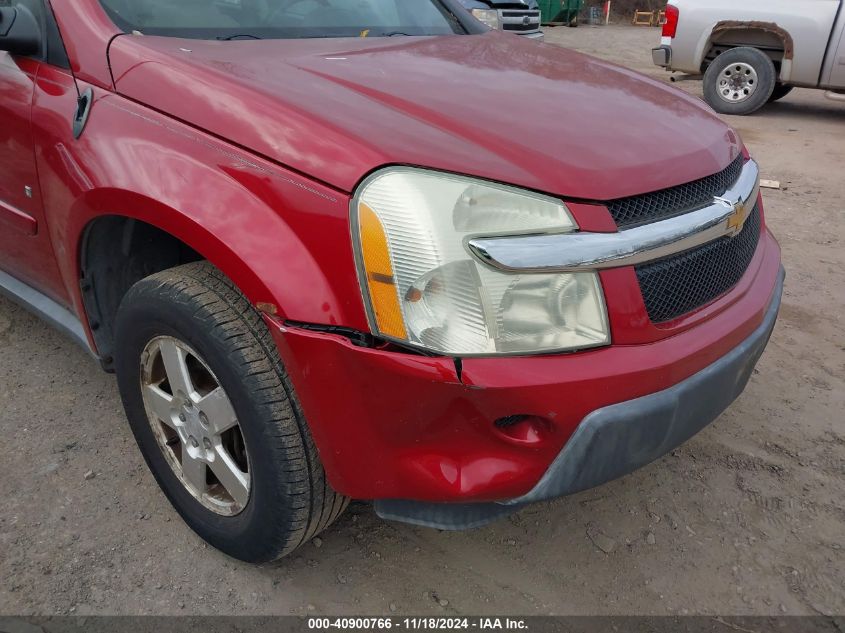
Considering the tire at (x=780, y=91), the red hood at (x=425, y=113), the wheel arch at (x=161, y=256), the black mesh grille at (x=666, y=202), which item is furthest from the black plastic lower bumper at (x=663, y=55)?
the wheel arch at (x=161, y=256)

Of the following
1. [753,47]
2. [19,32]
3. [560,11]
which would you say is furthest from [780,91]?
[560,11]

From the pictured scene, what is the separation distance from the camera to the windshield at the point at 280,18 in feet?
6.72

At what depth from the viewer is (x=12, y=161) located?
7.20ft

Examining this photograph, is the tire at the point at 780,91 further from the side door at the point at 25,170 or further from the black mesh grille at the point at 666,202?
the side door at the point at 25,170

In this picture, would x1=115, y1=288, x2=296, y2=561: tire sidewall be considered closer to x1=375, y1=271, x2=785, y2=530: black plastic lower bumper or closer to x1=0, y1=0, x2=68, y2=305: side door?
x1=375, y1=271, x2=785, y2=530: black plastic lower bumper

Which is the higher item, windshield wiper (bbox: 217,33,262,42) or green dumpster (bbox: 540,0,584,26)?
windshield wiper (bbox: 217,33,262,42)

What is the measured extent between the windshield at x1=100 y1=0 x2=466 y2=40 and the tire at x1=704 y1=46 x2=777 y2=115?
6616mm

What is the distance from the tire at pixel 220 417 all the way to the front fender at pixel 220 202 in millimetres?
136

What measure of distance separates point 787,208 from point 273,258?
4.84m

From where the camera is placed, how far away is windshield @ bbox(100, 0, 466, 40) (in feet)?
6.72

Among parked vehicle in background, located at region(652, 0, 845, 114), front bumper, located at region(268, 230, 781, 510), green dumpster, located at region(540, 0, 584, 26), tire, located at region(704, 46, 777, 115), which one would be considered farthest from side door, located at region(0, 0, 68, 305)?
green dumpster, located at region(540, 0, 584, 26)

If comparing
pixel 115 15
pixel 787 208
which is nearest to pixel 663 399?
pixel 115 15

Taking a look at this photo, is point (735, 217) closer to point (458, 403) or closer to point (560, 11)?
point (458, 403)

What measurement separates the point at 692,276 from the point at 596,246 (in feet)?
1.18
